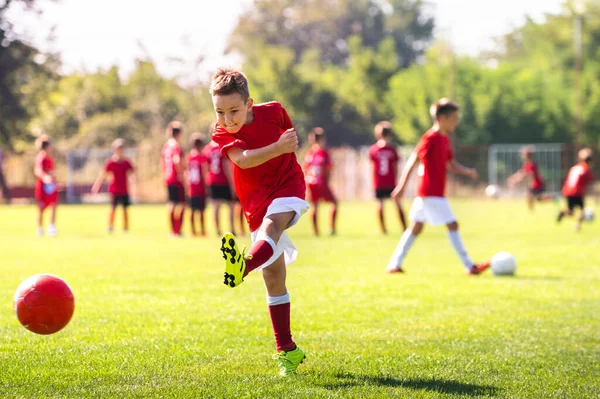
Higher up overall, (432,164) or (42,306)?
(432,164)

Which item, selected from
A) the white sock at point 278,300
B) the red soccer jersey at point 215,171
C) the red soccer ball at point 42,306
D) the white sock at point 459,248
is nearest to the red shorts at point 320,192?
the red soccer jersey at point 215,171

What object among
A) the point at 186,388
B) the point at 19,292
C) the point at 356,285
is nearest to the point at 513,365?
the point at 186,388

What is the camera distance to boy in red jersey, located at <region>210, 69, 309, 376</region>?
5355mm

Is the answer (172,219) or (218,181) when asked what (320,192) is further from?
(172,219)

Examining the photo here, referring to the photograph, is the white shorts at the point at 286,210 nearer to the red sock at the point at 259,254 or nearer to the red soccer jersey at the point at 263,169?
the red soccer jersey at the point at 263,169

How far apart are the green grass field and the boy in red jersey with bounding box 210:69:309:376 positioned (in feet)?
1.40

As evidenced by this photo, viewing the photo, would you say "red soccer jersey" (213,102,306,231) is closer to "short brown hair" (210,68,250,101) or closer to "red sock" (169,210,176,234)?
"short brown hair" (210,68,250,101)

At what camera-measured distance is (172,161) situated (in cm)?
1908

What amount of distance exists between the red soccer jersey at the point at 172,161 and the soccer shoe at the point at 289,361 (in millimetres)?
13509

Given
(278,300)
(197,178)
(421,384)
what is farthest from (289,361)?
(197,178)

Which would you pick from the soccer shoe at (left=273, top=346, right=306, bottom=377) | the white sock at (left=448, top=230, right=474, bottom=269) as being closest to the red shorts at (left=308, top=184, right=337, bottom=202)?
the white sock at (left=448, top=230, right=474, bottom=269)

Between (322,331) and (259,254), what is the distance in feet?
6.51

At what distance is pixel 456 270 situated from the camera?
1188cm

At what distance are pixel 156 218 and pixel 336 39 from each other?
52990mm
